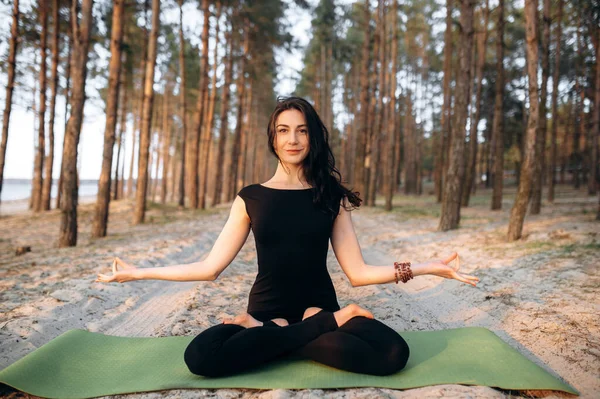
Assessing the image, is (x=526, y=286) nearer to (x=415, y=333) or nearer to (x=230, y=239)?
(x=415, y=333)

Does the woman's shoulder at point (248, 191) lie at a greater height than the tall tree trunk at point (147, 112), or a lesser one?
lesser

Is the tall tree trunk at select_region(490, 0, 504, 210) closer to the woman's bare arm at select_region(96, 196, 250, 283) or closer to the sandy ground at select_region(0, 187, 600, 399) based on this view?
the sandy ground at select_region(0, 187, 600, 399)

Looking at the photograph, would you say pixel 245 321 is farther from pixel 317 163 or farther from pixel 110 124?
pixel 110 124

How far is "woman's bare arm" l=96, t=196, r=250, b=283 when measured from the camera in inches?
103

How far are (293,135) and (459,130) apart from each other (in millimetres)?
8381

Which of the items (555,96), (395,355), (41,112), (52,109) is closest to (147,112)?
(41,112)

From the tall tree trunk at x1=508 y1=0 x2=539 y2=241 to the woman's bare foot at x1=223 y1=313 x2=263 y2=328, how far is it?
688 centimetres

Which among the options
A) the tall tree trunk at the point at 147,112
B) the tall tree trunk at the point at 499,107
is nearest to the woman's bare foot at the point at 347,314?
the tall tree trunk at the point at 147,112

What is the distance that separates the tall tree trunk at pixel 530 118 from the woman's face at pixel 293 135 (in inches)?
256

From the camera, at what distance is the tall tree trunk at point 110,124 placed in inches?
394

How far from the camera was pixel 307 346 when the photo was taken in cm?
265

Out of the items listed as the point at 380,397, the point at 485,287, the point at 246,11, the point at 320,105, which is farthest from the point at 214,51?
the point at 380,397

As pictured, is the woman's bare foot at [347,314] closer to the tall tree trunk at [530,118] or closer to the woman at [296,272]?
the woman at [296,272]

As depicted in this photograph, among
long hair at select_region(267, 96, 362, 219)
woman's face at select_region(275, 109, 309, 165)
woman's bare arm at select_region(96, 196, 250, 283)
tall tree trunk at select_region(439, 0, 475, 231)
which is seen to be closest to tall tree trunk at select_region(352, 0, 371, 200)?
tall tree trunk at select_region(439, 0, 475, 231)
